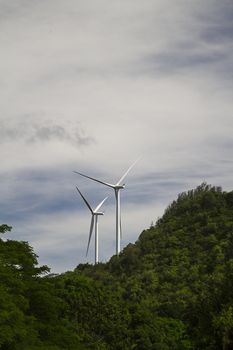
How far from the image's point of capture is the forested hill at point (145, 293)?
4884 cm

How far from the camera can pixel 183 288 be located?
123875 millimetres

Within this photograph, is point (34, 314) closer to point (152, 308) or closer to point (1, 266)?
point (1, 266)

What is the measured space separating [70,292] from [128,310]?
955 centimetres

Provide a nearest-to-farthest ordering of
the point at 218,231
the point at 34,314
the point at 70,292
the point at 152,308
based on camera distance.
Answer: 1. the point at 34,314
2. the point at 70,292
3. the point at 152,308
4. the point at 218,231

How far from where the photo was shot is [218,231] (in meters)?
145

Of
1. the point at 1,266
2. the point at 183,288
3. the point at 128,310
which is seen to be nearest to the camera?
the point at 1,266

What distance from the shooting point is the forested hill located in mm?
48844

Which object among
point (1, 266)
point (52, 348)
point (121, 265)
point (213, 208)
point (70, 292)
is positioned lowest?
point (52, 348)

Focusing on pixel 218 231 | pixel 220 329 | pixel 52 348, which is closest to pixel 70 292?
pixel 220 329

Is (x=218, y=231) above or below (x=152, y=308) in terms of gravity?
above

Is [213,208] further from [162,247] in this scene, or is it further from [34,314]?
[34,314]

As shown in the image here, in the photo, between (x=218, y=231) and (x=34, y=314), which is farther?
(x=218, y=231)

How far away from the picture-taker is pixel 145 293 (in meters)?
126

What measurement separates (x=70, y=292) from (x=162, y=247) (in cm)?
5859
